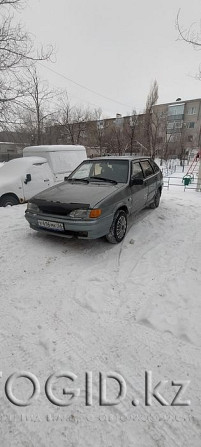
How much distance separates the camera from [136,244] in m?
4.18

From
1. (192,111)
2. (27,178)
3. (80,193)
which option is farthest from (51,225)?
(192,111)

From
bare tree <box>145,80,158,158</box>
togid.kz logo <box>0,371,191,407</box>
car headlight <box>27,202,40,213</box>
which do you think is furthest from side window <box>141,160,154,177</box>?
bare tree <box>145,80,158,158</box>

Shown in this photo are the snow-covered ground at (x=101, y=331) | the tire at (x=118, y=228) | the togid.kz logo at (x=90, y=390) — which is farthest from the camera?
the tire at (x=118, y=228)

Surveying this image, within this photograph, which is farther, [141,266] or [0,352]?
[141,266]

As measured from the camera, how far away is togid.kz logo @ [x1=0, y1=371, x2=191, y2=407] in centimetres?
162

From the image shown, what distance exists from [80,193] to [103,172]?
1054 mm

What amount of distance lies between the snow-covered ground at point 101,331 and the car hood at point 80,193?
0.75m

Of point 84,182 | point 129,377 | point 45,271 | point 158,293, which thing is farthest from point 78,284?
point 84,182

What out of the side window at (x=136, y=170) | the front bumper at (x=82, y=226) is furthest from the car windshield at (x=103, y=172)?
the front bumper at (x=82, y=226)

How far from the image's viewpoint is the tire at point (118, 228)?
13.0ft

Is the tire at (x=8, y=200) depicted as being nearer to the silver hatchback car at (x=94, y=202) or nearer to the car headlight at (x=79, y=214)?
the silver hatchback car at (x=94, y=202)

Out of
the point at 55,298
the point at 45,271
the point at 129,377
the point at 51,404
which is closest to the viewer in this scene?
the point at 51,404

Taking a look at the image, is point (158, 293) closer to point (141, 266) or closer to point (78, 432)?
point (141, 266)

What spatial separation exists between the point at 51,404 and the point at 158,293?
1.65 metres
